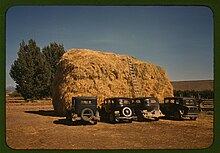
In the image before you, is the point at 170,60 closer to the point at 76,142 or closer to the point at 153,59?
the point at 153,59

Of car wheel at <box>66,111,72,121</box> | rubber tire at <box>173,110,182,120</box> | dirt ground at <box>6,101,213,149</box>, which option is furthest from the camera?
rubber tire at <box>173,110,182,120</box>

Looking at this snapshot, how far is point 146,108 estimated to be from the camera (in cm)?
370

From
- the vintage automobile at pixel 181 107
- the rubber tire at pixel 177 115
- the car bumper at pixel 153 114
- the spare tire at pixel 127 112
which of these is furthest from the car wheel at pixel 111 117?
the rubber tire at pixel 177 115

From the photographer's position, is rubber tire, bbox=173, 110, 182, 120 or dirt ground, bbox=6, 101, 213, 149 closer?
dirt ground, bbox=6, 101, 213, 149

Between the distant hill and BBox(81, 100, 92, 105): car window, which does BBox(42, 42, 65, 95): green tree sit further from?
the distant hill

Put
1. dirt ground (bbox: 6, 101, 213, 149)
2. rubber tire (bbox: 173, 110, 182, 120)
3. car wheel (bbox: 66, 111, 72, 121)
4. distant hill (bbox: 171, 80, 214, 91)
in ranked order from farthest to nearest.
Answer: rubber tire (bbox: 173, 110, 182, 120) → car wheel (bbox: 66, 111, 72, 121) → distant hill (bbox: 171, 80, 214, 91) → dirt ground (bbox: 6, 101, 213, 149)

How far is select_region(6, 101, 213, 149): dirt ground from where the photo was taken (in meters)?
3.40

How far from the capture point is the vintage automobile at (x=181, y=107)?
373cm

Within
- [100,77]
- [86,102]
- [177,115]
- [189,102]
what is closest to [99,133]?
[86,102]

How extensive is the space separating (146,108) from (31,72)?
1.43 m

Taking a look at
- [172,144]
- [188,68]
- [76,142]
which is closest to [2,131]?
[76,142]

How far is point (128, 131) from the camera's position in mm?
3539

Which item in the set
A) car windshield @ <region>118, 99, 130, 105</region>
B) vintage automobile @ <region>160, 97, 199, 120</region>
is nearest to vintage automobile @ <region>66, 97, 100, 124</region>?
car windshield @ <region>118, 99, 130, 105</region>

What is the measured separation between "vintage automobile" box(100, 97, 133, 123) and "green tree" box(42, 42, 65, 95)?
0.73 m
